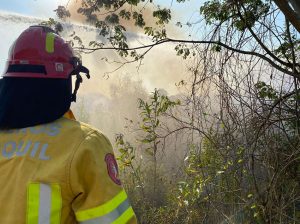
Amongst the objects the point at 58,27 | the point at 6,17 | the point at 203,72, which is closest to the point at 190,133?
the point at 203,72

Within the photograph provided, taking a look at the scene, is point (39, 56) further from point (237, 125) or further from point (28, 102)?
point (237, 125)

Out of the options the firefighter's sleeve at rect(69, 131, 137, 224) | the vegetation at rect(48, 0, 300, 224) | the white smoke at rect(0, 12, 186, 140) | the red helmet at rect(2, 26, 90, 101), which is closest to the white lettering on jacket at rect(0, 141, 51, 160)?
the firefighter's sleeve at rect(69, 131, 137, 224)

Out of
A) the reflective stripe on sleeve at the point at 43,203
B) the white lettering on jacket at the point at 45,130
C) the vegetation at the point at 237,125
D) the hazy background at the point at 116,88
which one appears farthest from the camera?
the hazy background at the point at 116,88

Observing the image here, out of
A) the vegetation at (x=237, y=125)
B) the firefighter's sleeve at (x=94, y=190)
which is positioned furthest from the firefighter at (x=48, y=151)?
the vegetation at (x=237, y=125)

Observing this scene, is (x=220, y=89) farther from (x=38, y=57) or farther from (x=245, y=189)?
(x=38, y=57)

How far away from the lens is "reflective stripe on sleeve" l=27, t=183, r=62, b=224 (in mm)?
1194

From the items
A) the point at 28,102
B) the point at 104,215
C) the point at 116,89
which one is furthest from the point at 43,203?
the point at 116,89

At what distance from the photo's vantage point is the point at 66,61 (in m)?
1.49

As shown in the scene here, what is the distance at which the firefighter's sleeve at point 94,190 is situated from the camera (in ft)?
3.99

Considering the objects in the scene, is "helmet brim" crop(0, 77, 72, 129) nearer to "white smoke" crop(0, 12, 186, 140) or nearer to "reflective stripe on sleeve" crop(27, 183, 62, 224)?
"reflective stripe on sleeve" crop(27, 183, 62, 224)

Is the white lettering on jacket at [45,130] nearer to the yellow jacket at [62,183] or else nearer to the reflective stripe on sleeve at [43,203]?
the yellow jacket at [62,183]

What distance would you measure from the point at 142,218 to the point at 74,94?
454 centimetres

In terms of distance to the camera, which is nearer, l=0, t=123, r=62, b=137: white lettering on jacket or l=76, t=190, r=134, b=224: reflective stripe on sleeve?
l=76, t=190, r=134, b=224: reflective stripe on sleeve

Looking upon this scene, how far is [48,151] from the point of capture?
1276mm
